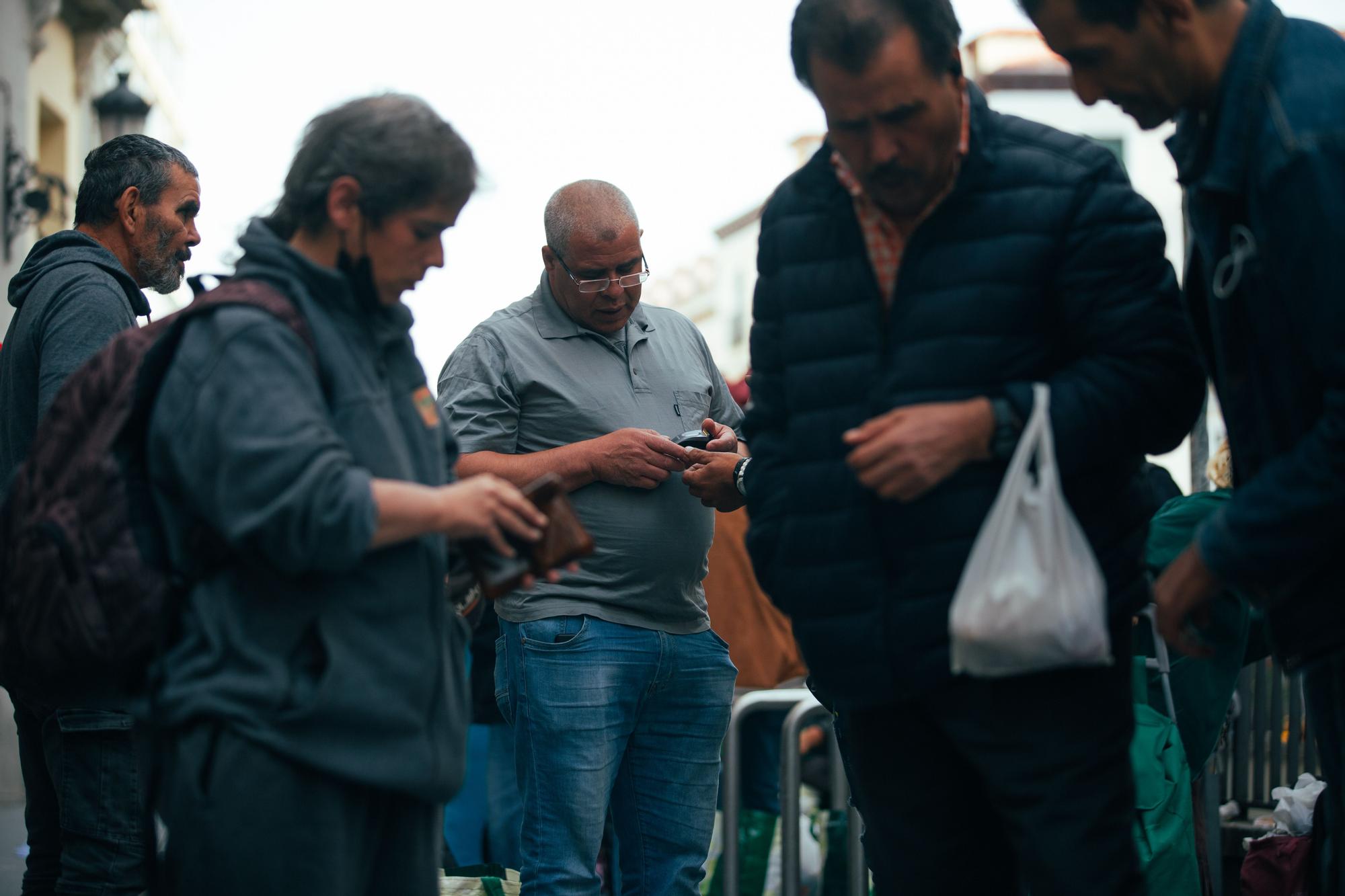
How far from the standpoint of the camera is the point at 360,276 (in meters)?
2.41

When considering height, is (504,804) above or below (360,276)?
below

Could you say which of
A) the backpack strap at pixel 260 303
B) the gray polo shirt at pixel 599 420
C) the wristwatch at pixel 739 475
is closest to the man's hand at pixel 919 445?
the backpack strap at pixel 260 303

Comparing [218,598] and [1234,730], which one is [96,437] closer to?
[218,598]

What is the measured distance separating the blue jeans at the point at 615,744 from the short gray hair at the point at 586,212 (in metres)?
1.08

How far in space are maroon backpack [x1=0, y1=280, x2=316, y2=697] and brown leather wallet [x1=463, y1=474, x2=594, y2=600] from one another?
465 mm

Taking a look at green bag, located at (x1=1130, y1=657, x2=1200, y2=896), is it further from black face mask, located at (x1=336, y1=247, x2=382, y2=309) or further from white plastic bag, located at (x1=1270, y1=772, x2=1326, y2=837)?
black face mask, located at (x1=336, y1=247, x2=382, y2=309)

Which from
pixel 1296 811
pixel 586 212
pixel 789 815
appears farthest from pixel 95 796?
pixel 1296 811

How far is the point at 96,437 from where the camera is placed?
90.5 inches

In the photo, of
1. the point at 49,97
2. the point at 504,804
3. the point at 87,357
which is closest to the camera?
the point at 87,357

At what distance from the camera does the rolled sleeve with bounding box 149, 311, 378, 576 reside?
2150mm

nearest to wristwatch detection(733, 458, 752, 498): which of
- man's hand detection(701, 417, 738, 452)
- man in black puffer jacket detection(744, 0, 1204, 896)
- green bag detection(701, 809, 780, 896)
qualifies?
man's hand detection(701, 417, 738, 452)

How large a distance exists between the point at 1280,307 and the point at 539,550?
126cm

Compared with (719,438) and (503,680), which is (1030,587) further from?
(503,680)

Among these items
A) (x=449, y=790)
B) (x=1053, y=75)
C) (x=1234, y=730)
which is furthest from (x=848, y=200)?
(x=1053, y=75)
